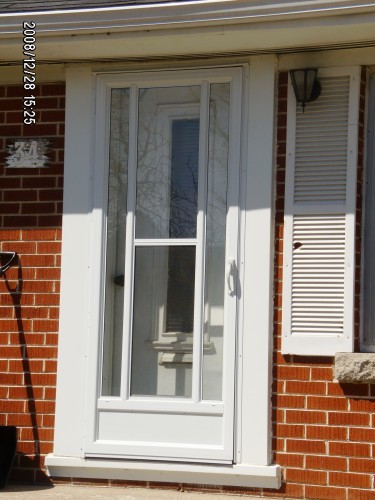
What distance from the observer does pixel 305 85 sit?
6.31 metres

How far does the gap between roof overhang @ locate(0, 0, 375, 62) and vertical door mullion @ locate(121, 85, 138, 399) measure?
1.22 ft

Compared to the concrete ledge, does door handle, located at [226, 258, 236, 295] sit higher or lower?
higher

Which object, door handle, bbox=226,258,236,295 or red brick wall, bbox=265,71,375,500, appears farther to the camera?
door handle, bbox=226,258,236,295

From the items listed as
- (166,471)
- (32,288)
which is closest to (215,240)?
(32,288)

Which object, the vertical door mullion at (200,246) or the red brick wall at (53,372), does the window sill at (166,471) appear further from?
the vertical door mullion at (200,246)

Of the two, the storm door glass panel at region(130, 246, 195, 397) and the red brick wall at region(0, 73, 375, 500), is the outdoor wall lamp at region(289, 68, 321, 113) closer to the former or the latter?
the red brick wall at region(0, 73, 375, 500)

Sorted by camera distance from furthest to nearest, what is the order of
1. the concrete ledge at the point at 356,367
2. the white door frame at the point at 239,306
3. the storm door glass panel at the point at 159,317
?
the storm door glass panel at the point at 159,317 → the white door frame at the point at 239,306 → the concrete ledge at the point at 356,367

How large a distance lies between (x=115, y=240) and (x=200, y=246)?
0.55 meters

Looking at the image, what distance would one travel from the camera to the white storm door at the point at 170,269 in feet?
21.0

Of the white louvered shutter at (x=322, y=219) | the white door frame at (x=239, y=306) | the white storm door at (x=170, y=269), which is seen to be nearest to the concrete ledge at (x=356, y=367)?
the white louvered shutter at (x=322, y=219)

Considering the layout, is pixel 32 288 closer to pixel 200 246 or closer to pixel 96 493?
pixel 200 246

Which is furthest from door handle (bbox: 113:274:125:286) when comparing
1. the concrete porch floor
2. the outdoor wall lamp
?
the outdoor wall lamp

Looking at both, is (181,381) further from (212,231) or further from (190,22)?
(190,22)

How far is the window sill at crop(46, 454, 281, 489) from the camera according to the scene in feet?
20.4
